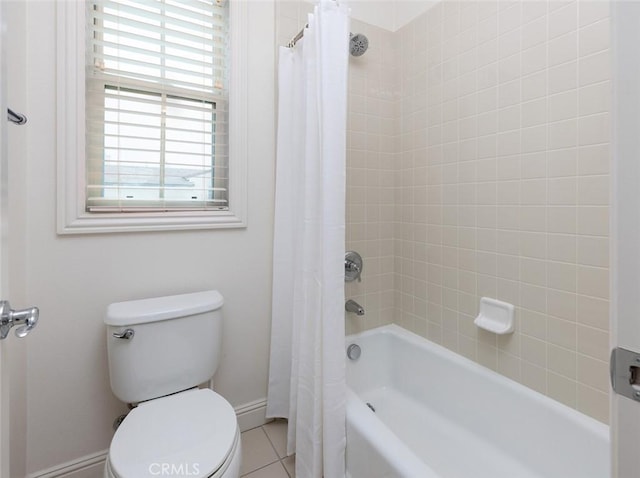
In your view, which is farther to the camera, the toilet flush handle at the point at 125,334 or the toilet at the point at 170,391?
the toilet flush handle at the point at 125,334

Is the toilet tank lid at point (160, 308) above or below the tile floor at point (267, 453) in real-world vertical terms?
above

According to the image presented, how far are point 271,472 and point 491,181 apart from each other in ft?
5.12

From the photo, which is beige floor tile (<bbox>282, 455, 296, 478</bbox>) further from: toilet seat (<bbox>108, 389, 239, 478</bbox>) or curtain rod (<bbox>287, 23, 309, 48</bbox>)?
curtain rod (<bbox>287, 23, 309, 48</bbox>)

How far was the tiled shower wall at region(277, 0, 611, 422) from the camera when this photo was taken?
3.64 feet

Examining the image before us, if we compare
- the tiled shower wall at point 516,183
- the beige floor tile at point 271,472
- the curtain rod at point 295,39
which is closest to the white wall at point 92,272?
the curtain rod at point 295,39

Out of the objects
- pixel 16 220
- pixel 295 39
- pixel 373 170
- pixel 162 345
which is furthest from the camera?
pixel 373 170

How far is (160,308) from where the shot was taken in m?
1.22

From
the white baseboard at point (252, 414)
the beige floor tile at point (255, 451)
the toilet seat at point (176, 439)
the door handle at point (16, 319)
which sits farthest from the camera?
the white baseboard at point (252, 414)

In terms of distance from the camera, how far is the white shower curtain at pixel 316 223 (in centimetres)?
115

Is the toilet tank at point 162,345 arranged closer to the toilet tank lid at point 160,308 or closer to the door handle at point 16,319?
the toilet tank lid at point 160,308

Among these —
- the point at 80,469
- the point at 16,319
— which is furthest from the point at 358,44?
the point at 80,469

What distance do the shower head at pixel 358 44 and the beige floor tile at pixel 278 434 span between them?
1.98 meters

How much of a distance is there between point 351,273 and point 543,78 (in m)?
1.16

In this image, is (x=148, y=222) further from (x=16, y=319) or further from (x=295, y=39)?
(x=295, y=39)
